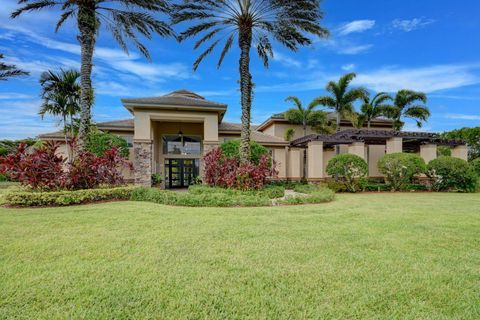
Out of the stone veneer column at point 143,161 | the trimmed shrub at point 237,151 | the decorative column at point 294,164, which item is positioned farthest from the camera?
the decorative column at point 294,164

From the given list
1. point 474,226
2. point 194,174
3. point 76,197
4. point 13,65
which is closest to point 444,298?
point 474,226

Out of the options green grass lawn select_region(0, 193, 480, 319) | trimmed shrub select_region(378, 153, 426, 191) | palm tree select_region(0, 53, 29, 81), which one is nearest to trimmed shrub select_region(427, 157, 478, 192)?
trimmed shrub select_region(378, 153, 426, 191)

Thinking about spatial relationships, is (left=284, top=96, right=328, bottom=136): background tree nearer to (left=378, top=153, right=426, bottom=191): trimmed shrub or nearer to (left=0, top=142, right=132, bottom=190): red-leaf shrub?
(left=378, top=153, right=426, bottom=191): trimmed shrub

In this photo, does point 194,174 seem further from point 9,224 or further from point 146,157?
point 9,224

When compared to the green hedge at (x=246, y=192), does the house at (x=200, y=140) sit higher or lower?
higher

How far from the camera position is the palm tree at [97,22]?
13.1 meters

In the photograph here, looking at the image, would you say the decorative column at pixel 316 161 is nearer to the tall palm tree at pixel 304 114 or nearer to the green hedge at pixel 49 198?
the tall palm tree at pixel 304 114

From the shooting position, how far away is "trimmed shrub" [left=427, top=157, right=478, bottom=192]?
17344 mm

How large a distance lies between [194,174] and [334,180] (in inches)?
454

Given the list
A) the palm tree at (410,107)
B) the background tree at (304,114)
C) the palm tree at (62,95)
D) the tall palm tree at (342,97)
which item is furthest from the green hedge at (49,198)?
the palm tree at (410,107)

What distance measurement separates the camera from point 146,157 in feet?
58.2

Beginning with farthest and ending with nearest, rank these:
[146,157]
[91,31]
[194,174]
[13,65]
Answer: [194,174] < [13,65] < [146,157] < [91,31]

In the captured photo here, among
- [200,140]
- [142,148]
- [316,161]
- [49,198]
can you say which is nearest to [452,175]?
[316,161]

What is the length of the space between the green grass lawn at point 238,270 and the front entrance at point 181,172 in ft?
49.0
